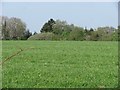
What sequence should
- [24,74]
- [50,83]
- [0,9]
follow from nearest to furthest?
1. [0,9]
2. [50,83]
3. [24,74]

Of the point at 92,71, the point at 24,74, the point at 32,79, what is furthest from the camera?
the point at 92,71

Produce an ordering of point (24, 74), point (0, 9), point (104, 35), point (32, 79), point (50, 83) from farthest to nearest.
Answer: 1. point (104, 35)
2. point (24, 74)
3. point (32, 79)
4. point (50, 83)
5. point (0, 9)

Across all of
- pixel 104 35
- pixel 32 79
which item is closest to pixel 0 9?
pixel 32 79

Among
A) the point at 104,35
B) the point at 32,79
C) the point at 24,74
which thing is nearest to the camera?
the point at 32,79

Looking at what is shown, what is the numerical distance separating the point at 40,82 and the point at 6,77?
1028 mm

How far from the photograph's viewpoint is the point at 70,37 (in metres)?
43.3

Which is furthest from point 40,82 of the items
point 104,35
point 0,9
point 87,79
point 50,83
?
point 104,35

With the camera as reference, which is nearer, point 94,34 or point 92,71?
point 92,71

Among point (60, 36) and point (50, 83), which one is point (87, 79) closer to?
point (50, 83)

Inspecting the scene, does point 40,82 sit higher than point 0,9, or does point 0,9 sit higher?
point 0,9

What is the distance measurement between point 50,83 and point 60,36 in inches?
1379

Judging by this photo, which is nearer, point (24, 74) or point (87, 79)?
point (87, 79)

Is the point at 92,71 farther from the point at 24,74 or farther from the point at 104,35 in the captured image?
the point at 104,35

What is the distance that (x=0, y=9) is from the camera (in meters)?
2.34
